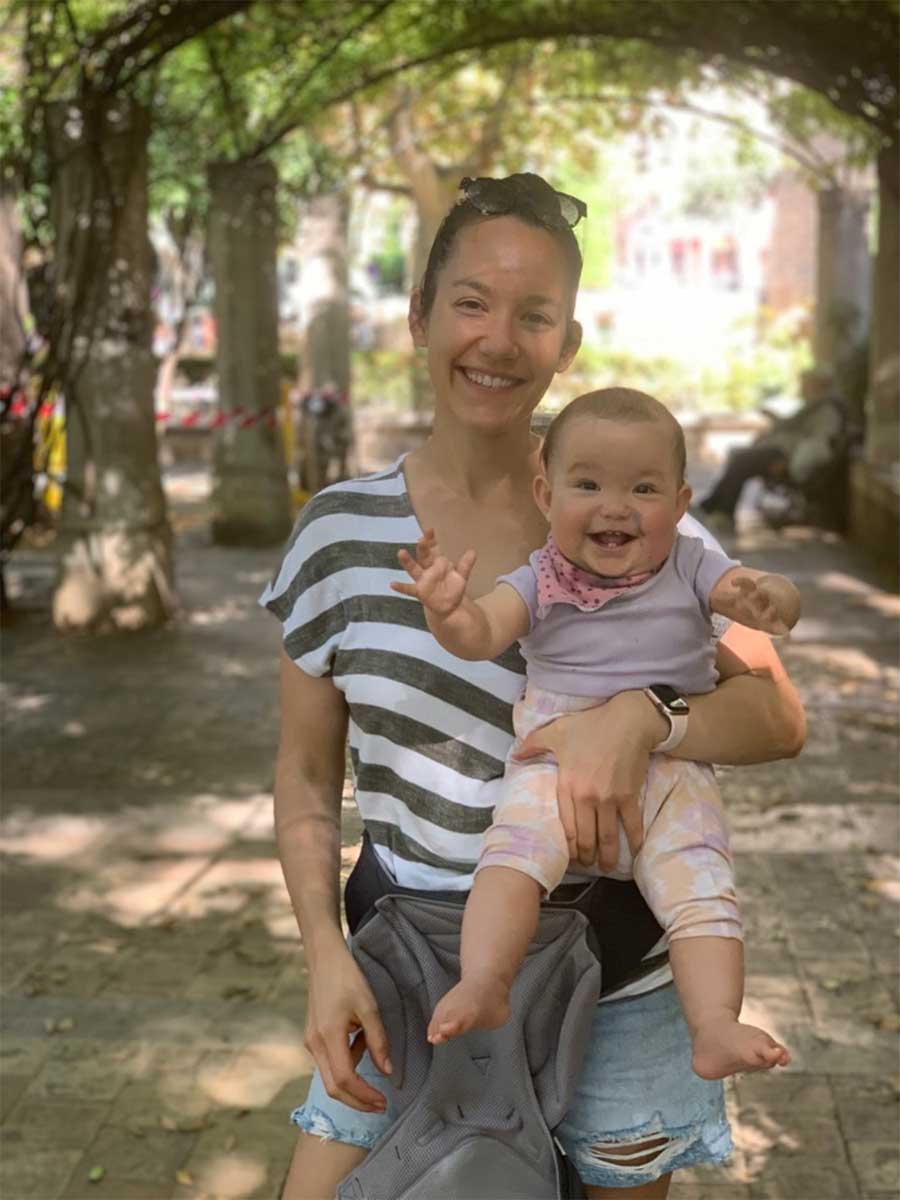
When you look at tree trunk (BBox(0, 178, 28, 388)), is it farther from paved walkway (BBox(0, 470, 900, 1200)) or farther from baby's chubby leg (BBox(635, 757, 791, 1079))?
baby's chubby leg (BBox(635, 757, 791, 1079))

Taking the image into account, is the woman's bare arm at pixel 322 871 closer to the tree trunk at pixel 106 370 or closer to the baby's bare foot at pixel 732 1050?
the baby's bare foot at pixel 732 1050

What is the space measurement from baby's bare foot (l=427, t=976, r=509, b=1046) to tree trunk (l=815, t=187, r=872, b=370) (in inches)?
653

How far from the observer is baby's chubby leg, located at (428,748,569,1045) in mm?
1884

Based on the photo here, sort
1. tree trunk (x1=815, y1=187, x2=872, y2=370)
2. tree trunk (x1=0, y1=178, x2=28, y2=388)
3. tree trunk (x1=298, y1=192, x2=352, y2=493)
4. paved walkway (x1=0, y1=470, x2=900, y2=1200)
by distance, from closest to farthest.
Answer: paved walkway (x1=0, y1=470, x2=900, y2=1200), tree trunk (x1=0, y1=178, x2=28, y2=388), tree trunk (x1=298, y1=192, x2=352, y2=493), tree trunk (x1=815, y1=187, x2=872, y2=370)

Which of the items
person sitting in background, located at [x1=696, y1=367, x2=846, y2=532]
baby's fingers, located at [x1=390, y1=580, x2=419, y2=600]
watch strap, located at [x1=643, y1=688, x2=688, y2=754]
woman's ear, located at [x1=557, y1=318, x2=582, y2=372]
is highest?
woman's ear, located at [x1=557, y1=318, x2=582, y2=372]

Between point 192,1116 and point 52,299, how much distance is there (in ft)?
22.2

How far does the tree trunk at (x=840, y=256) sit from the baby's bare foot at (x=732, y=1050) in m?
16.5

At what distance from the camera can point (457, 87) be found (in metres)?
20.5

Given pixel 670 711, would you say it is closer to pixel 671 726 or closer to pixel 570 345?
pixel 671 726

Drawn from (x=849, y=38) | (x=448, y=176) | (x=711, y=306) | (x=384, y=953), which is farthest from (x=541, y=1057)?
(x=711, y=306)

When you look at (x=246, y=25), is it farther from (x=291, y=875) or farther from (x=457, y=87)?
(x=291, y=875)

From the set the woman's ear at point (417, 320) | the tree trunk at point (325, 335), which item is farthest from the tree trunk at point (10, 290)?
the woman's ear at point (417, 320)

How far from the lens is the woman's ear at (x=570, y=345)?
7.12ft

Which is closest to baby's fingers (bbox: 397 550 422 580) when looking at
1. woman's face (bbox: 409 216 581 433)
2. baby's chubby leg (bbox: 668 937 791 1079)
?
woman's face (bbox: 409 216 581 433)
